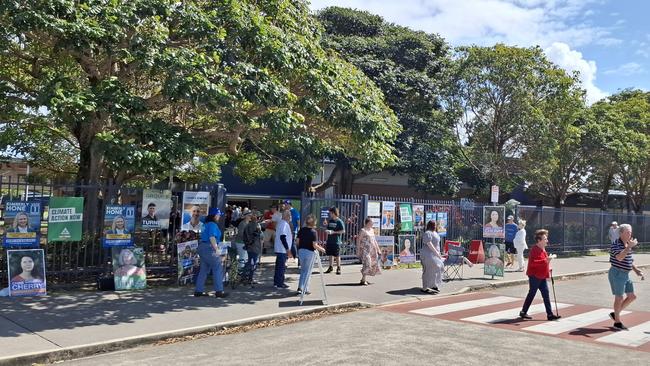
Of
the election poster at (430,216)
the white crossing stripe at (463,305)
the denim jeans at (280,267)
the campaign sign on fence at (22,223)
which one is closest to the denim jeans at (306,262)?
the denim jeans at (280,267)

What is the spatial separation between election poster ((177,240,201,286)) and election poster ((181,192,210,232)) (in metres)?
0.53

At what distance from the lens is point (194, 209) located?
12.7 metres

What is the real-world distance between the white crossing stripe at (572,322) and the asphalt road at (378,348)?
58 centimetres

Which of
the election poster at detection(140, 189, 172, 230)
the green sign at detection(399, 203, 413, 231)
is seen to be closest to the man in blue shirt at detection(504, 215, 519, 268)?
the green sign at detection(399, 203, 413, 231)

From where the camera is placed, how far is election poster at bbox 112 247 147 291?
11273mm

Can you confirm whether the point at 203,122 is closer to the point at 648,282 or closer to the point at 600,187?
the point at 648,282

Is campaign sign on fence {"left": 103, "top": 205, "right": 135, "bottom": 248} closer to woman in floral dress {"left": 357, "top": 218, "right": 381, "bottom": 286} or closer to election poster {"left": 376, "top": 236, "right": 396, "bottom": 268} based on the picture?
woman in floral dress {"left": 357, "top": 218, "right": 381, "bottom": 286}

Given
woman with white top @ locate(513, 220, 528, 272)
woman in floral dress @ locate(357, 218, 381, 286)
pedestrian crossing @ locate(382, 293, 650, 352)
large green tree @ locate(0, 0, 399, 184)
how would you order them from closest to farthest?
pedestrian crossing @ locate(382, 293, 650, 352) < large green tree @ locate(0, 0, 399, 184) < woman in floral dress @ locate(357, 218, 381, 286) < woman with white top @ locate(513, 220, 528, 272)

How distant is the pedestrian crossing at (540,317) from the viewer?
8688mm

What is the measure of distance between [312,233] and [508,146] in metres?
17.9

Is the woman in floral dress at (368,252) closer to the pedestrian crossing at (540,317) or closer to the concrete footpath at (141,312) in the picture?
the concrete footpath at (141,312)

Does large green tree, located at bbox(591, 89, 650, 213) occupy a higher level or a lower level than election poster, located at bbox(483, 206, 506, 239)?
higher

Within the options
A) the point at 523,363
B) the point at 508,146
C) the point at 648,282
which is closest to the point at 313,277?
the point at 523,363

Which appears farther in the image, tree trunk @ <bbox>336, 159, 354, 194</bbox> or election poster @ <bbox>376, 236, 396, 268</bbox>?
tree trunk @ <bbox>336, 159, 354, 194</bbox>
